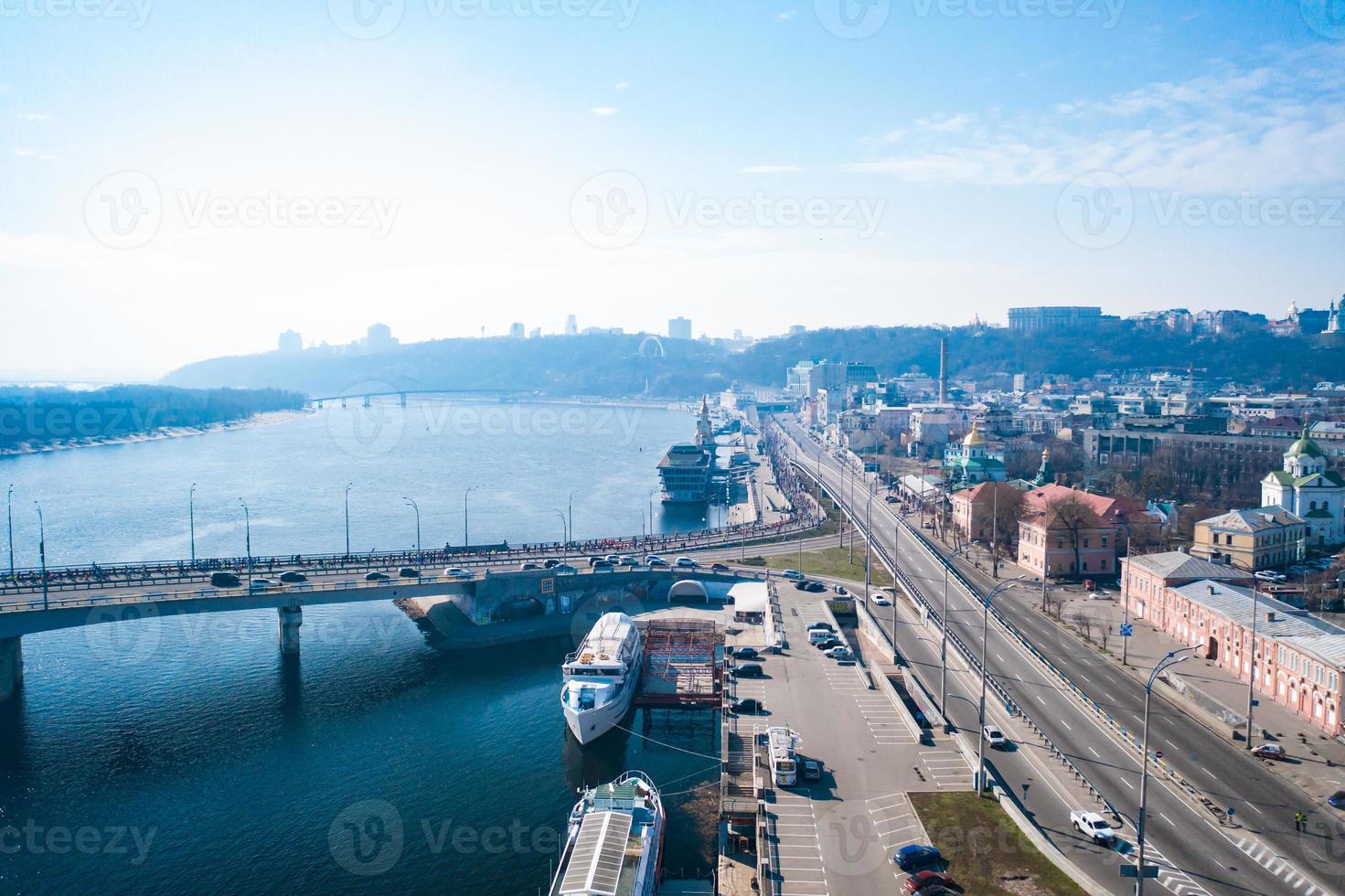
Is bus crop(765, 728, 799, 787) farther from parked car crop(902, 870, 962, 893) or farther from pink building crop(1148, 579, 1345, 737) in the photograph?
pink building crop(1148, 579, 1345, 737)

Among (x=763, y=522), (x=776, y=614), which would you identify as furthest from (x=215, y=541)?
(x=776, y=614)

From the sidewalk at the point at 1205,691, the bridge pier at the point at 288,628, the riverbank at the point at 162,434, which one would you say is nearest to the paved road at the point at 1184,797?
the sidewalk at the point at 1205,691

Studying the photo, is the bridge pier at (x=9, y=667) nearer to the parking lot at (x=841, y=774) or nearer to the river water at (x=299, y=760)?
the river water at (x=299, y=760)

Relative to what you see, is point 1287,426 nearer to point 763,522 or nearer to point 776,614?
point 763,522

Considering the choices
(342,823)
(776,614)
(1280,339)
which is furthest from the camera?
(1280,339)

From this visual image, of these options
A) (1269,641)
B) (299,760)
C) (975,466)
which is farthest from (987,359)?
(299,760)

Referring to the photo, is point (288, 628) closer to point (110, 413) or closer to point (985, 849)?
point (985, 849)
